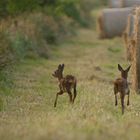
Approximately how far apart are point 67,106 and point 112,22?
17148 millimetres

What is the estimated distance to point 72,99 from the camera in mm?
13062

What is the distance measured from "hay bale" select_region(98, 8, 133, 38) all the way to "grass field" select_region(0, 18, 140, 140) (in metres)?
5.34

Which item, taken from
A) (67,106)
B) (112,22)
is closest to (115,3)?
(112,22)

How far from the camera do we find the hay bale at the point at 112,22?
2820 centimetres

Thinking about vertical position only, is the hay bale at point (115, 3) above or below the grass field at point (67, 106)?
above

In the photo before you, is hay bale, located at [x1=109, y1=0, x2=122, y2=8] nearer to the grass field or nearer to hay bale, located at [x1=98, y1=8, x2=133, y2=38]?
hay bale, located at [x1=98, y1=8, x2=133, y2=38]

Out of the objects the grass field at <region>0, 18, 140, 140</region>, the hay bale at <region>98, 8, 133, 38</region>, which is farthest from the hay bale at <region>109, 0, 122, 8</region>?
the grass field at <region>0, 18, 140, 140</region>

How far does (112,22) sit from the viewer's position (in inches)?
1162

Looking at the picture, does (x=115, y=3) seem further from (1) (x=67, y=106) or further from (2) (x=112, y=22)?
(1) (x=67, y=106)

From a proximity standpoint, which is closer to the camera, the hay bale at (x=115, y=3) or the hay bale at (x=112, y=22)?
the hay bale at (x=112, y=22)

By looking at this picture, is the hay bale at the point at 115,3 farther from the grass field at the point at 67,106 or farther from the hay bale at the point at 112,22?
the grass field at the point at 67,106

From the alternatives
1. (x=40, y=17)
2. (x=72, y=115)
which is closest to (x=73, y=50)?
(x=40, y=17)

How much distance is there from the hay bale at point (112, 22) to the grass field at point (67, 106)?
5339 millimetres

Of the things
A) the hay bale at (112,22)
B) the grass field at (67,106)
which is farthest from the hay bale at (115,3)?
the grass field at (67,106)
